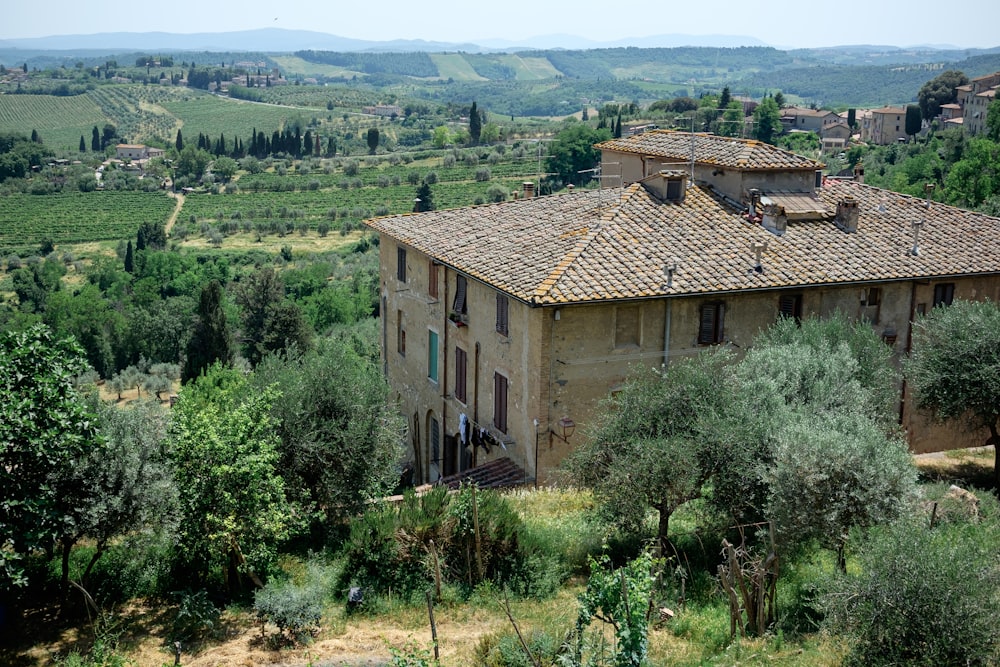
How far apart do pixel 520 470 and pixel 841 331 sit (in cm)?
753

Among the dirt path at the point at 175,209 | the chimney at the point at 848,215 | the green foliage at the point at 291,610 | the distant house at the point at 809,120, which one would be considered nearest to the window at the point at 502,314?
the chimney at the point at 848,215

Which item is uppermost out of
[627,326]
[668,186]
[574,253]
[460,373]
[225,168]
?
[668,186]

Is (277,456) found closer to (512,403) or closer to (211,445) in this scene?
(211,445)

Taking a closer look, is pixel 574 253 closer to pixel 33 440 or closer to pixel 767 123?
pixel 33 440

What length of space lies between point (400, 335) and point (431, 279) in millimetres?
3684

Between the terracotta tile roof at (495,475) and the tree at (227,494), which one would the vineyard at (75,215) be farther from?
the tree at (227,494)

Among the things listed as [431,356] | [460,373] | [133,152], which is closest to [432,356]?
[431,356]

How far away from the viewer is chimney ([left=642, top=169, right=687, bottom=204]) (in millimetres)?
26109

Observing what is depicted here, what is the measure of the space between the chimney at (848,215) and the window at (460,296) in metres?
9.85

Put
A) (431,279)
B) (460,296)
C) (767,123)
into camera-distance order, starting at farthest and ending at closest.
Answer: (767,123) < (431,279) < (460,296)

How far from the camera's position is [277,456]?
16375mm

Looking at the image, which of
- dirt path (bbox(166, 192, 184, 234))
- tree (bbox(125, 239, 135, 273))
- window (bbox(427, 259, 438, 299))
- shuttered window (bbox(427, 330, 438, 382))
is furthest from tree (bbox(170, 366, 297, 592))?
dirt path (bbox(166, 192, 184, 234))

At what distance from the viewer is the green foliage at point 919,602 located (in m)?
11.4

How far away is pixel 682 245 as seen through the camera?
24.4 m
